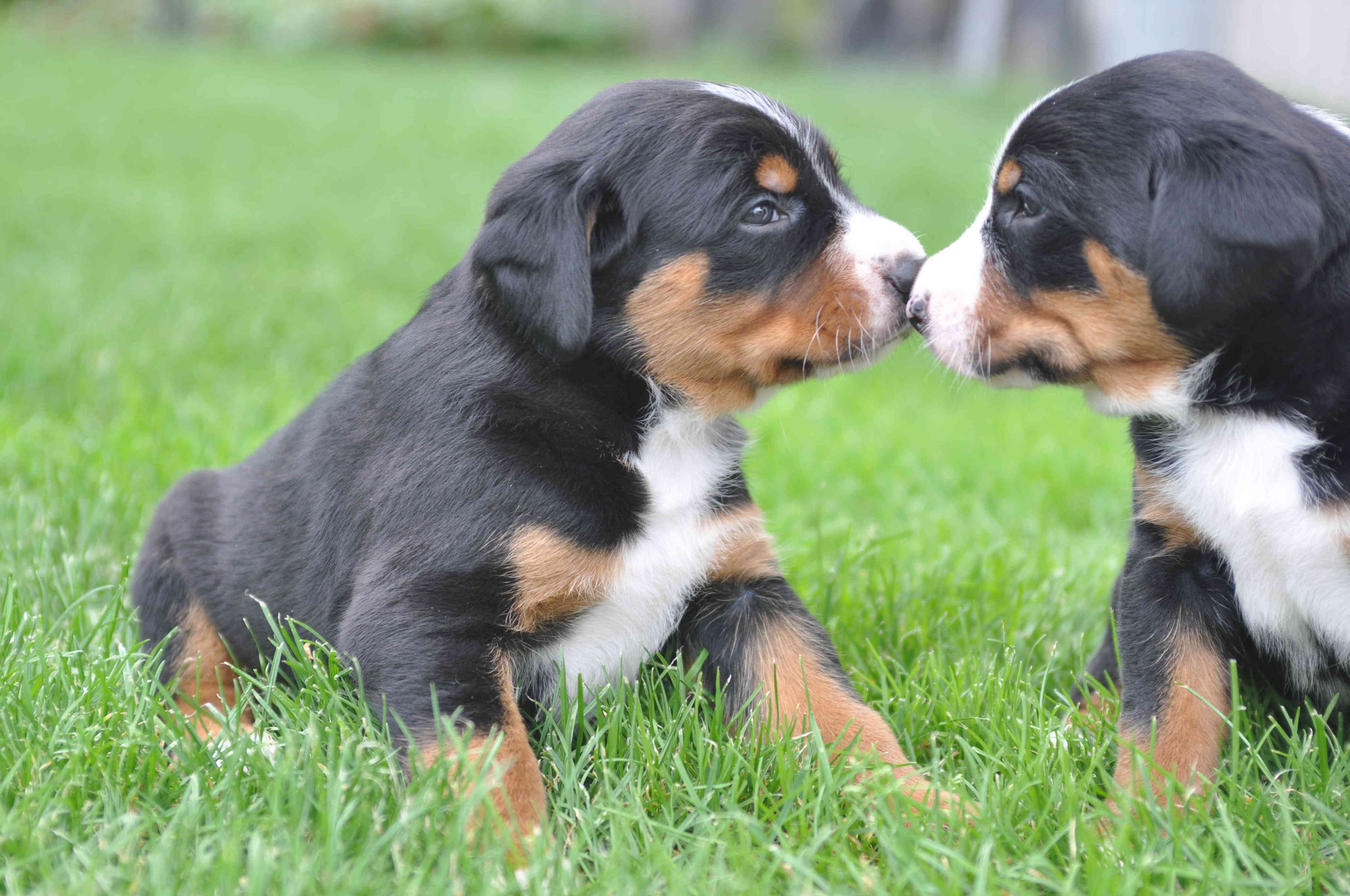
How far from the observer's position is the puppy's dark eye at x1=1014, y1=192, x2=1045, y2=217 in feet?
9.33

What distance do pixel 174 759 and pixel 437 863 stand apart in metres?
0.72

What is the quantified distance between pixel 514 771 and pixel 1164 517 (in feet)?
4.68

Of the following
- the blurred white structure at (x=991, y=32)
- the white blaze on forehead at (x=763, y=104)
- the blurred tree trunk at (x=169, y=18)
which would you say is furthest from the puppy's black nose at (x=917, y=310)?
the blurred tree trunk at (x=169, y=18)

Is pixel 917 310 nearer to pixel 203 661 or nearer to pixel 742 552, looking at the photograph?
pixel 742 552

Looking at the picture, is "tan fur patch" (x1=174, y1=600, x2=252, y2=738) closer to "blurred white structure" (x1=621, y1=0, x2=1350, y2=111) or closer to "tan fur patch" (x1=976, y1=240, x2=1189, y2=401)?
"tan fur patch" (x1=976, y1=240, x2=1189, y2=401)

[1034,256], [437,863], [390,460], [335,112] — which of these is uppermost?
[1034,256]

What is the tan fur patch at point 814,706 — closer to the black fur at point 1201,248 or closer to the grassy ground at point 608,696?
the grassy ground at point 608,696

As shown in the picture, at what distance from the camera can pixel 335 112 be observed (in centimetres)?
1530

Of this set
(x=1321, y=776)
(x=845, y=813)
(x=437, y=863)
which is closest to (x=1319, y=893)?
(x=1321, y=776)

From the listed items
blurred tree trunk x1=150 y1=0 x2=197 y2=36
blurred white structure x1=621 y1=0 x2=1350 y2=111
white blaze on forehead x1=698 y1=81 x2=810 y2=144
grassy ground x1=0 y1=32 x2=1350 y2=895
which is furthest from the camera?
blurred tree trunk x1=150 y1=0 x2=197 y2=36

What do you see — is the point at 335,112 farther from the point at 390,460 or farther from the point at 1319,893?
the point at 1319,893

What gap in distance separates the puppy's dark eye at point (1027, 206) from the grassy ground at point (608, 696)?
63cm

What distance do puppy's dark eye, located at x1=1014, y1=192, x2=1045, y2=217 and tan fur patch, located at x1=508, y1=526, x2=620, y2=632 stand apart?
3.73ft

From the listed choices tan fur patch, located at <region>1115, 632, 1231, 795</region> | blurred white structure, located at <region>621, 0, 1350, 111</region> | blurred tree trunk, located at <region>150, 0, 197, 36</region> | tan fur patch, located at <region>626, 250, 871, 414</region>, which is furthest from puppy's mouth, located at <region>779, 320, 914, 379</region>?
blurred tree trunk, located at <region>150, 0, 197, 36</region>
